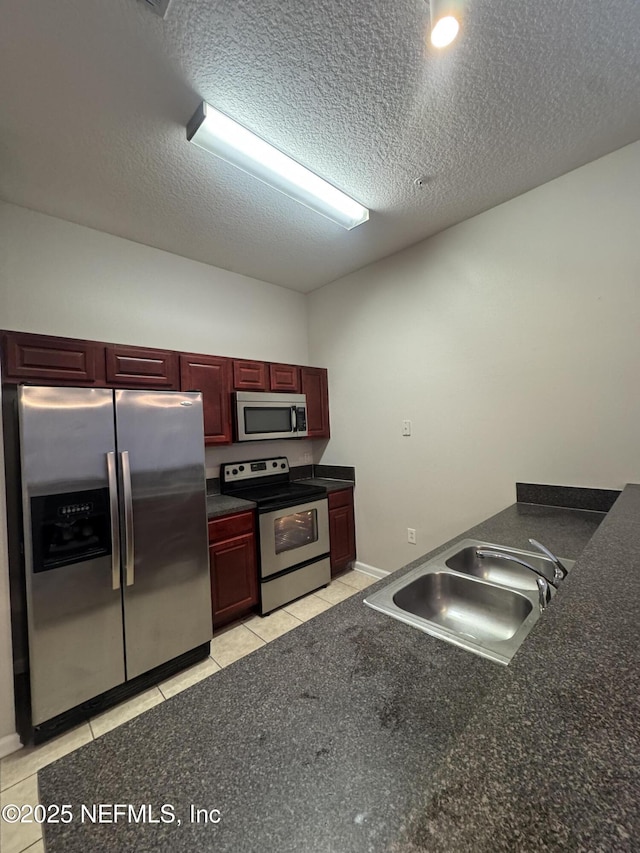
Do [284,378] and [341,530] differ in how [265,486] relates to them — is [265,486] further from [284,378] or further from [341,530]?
[284,378]

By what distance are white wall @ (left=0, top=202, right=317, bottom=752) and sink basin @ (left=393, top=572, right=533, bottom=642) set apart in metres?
1.89

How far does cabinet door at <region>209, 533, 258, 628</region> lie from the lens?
7.41 ft

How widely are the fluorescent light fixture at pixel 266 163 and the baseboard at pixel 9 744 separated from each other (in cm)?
289

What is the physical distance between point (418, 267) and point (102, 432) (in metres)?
2.53

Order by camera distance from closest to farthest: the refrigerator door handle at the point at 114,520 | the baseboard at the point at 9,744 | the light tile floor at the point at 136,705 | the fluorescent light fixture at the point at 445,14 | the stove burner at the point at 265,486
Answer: the fluorescent light fixture at the point at 445,14, the light tile floor at the point at 136,705, the baseboard at the point at 9,744, the refrigerator door handle at the point at 114,520, the stove burner at the point at 265,486

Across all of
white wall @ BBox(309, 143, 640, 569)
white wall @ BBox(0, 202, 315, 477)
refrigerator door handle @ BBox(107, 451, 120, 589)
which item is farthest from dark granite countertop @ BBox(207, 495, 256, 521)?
white wall @ BBox(309, 143, 640, 569)

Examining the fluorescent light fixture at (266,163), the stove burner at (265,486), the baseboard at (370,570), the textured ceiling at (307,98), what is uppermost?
the textured ceiling at (307,98)

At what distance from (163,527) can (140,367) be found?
1.05 meters

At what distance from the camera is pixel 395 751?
54cm

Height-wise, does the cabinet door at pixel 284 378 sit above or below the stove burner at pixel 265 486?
above

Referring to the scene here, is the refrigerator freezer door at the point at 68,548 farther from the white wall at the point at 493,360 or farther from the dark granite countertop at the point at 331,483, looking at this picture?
the white wall at the point at 493,360

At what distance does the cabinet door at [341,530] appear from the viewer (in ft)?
9.88

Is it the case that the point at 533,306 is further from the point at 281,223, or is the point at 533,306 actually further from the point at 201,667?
the point at 201,667

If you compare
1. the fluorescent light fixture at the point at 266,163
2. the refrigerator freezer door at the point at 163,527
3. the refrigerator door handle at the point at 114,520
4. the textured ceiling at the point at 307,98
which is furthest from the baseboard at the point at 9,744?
the fluorescent light fixture at the point at 266,163
